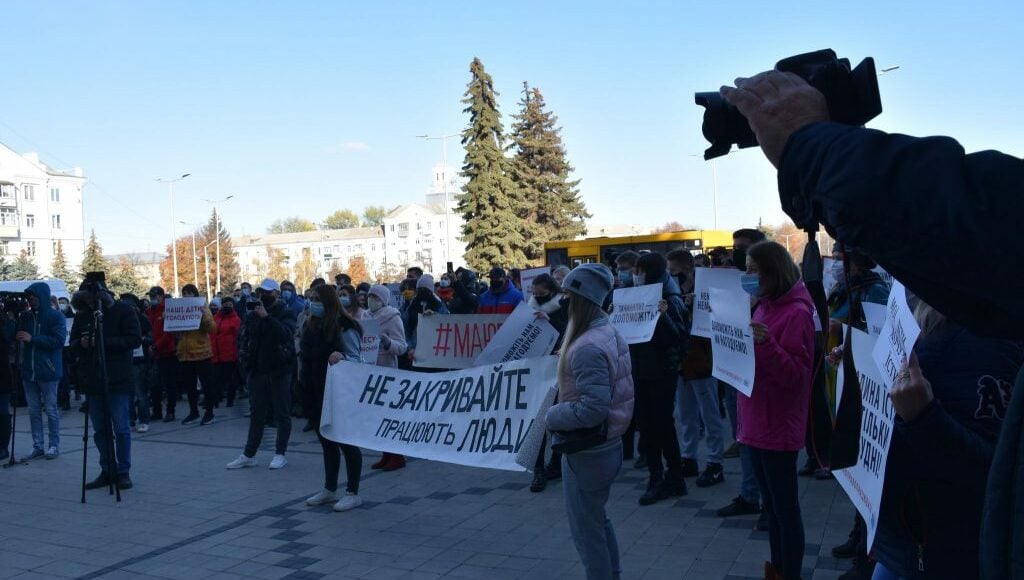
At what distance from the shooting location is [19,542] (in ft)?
24.3

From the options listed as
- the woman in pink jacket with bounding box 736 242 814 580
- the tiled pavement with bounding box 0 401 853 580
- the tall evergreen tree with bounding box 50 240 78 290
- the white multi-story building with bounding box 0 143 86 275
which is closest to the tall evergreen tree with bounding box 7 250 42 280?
the tall evergreen tree with bounding box 50 240 78 290

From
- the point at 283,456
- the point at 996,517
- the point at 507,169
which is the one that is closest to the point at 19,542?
the point at 283,456

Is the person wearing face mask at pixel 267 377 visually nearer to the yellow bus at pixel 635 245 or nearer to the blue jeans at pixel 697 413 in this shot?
the blue jeans at pixel 697 413

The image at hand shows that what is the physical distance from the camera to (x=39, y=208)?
90875 millimetres

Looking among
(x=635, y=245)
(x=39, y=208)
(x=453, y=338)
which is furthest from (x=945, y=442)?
(x=39, y=208)

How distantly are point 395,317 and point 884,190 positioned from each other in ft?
29.2

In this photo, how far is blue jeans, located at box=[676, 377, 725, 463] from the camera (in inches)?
316

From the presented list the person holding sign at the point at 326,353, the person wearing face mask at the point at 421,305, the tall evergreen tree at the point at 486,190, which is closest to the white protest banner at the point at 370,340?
the person wearing face mask at the point at 421,305

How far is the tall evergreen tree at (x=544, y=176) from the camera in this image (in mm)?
57938

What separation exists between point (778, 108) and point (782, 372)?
159 inches

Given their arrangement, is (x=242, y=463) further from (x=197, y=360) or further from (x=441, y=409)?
(x=197, y=360)

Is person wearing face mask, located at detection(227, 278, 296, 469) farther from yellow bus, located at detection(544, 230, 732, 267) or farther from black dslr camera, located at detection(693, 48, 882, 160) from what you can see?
yellow bus, located at detection(544, 230, 732, 267)

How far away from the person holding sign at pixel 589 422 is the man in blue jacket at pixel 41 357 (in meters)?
9.10

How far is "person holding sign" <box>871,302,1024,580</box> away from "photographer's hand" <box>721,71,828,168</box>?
1.67 metres
